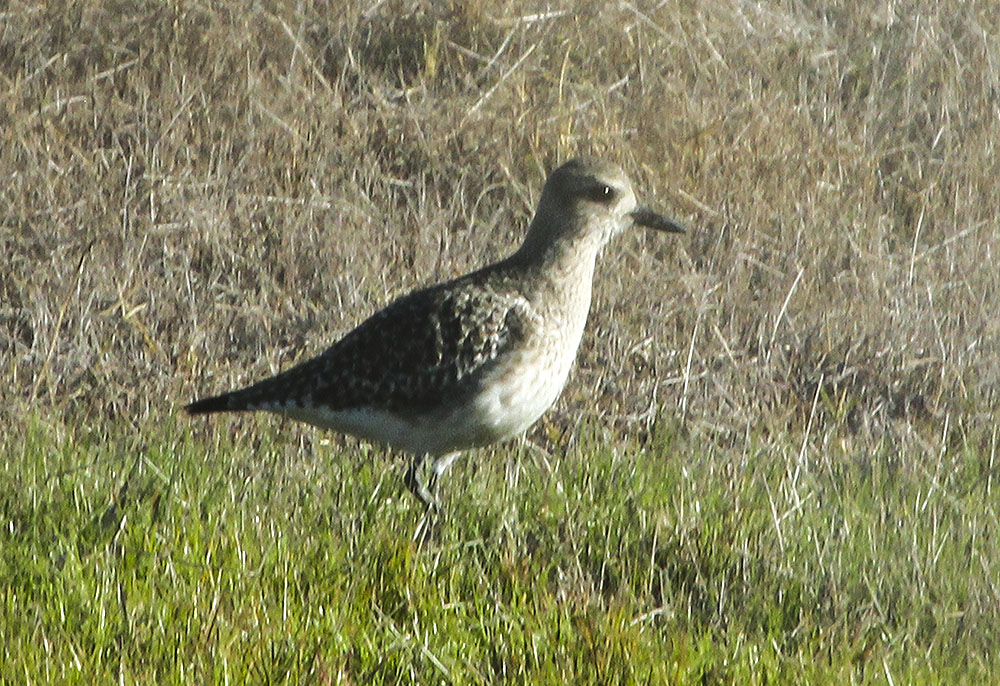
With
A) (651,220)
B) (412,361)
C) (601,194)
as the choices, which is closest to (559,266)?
(601,194)

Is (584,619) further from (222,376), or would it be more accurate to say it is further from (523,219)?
(523,219)

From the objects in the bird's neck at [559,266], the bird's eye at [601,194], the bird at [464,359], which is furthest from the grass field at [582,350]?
the bird's eye at [601,194]

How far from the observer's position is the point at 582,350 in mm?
8289

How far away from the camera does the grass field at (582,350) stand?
17.0ft

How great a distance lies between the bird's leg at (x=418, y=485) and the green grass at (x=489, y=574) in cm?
7

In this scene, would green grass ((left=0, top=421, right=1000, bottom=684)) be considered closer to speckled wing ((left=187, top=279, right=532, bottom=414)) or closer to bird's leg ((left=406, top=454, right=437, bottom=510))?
bird's leg ((left=406, top=454, right=437, bottom=510))

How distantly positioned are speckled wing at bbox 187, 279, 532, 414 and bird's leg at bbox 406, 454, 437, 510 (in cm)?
21

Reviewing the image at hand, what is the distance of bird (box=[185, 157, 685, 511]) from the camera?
21.1ft

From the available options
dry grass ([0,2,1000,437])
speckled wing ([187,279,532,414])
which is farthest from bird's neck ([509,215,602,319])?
dry grass ([0,2,1000,437])

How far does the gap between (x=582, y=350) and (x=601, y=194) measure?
150 cm

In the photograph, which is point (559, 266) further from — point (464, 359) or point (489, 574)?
point (489, 574)

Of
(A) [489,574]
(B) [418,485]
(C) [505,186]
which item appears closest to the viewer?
(A) [489,574]

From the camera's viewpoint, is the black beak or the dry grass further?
the dry grass

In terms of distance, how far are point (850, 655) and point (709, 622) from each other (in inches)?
22.8
